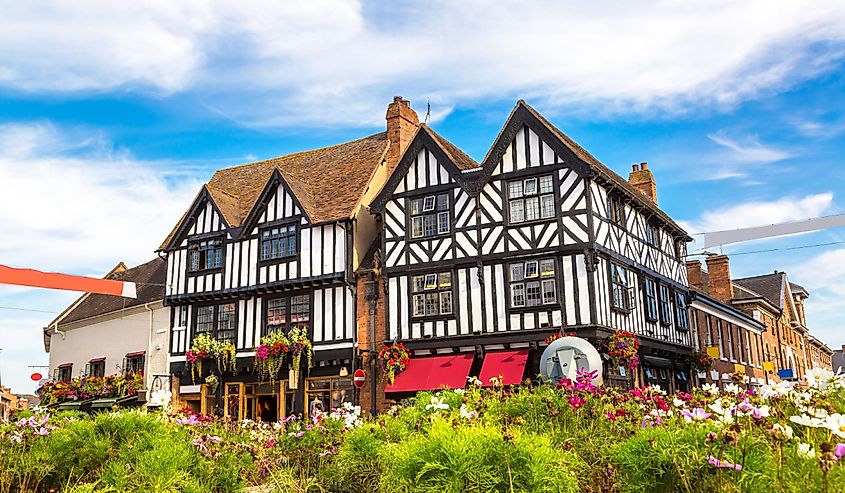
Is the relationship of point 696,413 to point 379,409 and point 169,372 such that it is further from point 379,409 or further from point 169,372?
point 169,372

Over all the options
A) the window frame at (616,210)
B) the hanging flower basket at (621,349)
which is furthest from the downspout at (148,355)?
the window frame at (616,210)

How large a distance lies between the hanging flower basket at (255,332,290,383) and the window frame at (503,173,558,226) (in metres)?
7.89

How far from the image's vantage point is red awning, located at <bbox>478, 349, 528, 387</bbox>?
1973 cm

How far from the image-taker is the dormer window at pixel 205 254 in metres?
25.8

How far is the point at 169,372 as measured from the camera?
2584 centimetres

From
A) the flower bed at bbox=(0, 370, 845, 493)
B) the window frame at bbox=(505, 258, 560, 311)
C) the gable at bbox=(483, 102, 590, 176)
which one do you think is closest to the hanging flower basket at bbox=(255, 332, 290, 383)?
the window frame at bbox=(505, 258, 560, 311)

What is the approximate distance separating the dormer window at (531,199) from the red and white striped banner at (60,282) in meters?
14.4

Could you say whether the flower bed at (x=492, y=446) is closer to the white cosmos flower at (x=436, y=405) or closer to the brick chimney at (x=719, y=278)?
the white cosmos flower at (x=436, y=405)

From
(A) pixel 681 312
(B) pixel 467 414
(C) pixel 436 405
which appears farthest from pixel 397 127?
(B) pixel 467 414

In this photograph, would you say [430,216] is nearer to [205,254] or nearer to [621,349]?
[621,349]

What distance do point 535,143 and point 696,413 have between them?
1602 cm

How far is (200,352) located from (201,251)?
3.66 m

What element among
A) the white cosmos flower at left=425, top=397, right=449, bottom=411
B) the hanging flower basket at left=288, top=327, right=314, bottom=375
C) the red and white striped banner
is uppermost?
the red and white striped banner

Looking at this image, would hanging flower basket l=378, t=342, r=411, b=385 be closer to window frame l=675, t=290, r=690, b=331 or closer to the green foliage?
window frame l=675, t=290, r=690, b=331
